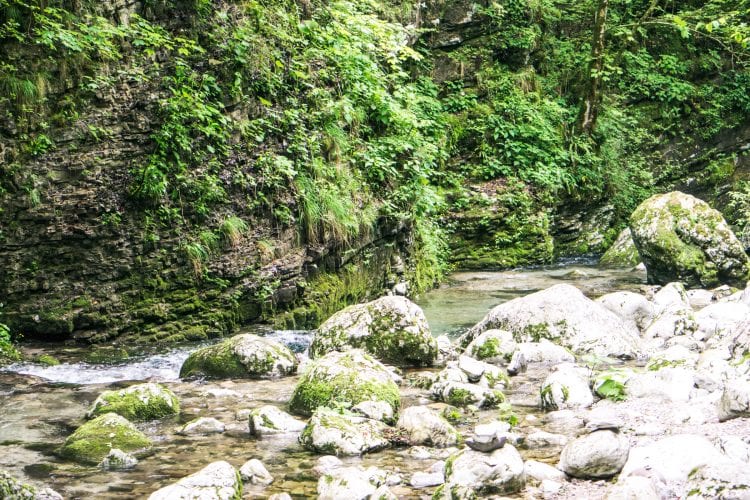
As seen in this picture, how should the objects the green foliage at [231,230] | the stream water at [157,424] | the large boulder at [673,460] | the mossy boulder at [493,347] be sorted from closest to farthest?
the large boulder at [673,460] → the stream water at [157,424] → the mossy boulder at [493,347] → the green foliage at [231,230]

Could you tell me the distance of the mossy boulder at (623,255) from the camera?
14523mm

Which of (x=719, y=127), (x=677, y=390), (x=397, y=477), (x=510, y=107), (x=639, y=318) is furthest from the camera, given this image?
(x=719, y=127)

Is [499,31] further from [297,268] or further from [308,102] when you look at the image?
[297,268]

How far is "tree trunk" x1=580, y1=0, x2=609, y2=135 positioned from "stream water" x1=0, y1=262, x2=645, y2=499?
34.9ft

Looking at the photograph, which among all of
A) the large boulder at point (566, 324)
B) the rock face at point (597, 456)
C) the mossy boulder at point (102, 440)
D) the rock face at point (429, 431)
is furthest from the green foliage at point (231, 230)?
the rock face at point (597, 456)

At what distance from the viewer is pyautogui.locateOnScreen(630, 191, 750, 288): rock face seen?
11.1m

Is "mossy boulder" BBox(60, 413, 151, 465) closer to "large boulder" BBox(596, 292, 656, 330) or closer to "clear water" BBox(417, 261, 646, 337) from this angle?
"clear water" BBox(417, 261, 646, 337)

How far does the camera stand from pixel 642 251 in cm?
1158

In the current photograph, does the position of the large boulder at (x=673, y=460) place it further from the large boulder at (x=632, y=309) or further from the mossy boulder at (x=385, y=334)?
the large boulder at (x=632, y=309)

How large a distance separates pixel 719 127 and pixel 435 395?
16771 mm

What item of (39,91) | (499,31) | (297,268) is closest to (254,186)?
(297,268)

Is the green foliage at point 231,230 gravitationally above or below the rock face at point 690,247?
above

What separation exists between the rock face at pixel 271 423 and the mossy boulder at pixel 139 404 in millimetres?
846

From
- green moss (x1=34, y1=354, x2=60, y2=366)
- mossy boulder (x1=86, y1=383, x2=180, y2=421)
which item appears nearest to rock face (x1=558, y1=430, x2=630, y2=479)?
mossy boulder (x1=86, y1=383, x2=180, y2=421)
